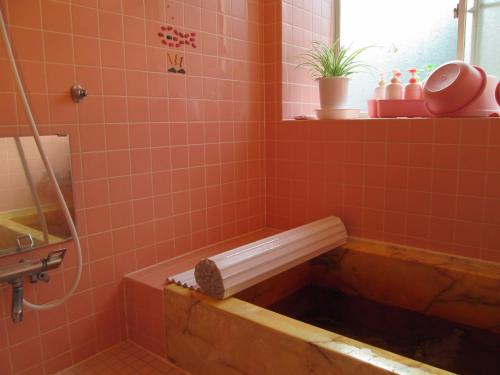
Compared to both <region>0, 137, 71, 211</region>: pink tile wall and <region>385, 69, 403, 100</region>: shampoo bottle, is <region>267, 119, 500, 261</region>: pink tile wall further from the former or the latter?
<region>0, 137, 71, 211</region>: pink tile wall

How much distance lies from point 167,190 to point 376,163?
0.93m

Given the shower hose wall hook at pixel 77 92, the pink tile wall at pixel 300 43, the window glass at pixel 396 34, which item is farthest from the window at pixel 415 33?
the shower hose wall hook at pixel 77 92

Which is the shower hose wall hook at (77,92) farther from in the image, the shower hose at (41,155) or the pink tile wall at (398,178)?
the pink tile wall at (398,178)

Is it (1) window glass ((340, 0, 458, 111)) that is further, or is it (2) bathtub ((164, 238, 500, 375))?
(1) window glass ((340, 0, 458, 111))

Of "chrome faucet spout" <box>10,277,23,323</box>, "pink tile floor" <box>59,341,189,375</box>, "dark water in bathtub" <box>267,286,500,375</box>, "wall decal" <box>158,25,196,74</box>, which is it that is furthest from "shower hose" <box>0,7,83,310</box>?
"dark water in bathtub" <box>267,286,500,375</box>

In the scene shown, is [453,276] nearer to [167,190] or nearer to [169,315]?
[169,315]

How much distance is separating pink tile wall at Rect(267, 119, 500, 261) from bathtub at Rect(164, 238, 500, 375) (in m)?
0.10

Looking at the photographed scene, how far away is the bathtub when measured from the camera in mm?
1075

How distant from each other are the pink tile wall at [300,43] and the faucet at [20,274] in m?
1.34

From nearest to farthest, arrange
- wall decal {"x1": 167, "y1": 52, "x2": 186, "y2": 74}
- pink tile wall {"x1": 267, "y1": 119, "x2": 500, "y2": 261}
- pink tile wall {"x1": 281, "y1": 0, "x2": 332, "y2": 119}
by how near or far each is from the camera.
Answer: pink tile wall {"x1": 267, "y1": 119, "x2": 500, "y2": 261} → wall decal {"x1": 167, "y1": 52, "x2": 186, "y2": 74} → pink tile wall {"x1": 281, "y1": 0, "x2": 332, "y2": 119}

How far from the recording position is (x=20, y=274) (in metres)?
1.24

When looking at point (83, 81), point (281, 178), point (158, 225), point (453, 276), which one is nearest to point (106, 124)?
point (83, 81)

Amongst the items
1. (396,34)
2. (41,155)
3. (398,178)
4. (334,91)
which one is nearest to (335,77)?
(334,91)

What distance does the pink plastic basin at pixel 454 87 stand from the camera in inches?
64.1
